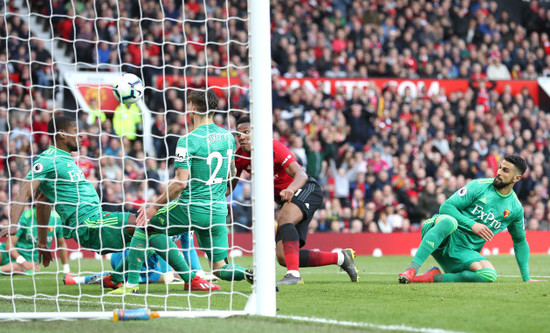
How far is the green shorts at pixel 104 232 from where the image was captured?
24.1 feet

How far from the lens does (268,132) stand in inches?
219

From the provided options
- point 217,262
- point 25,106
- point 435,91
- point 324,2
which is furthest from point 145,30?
point 217,262

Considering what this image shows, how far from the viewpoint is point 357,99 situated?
17562mm

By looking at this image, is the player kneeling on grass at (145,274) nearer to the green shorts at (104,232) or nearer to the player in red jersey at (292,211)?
the green shorts at (104,232)

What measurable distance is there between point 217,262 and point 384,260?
638 centimetres

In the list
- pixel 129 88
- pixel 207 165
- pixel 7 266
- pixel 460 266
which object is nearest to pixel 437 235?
pixel 460 266

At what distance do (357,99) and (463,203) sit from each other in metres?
9.55

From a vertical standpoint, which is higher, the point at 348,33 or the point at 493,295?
the point at 348,33

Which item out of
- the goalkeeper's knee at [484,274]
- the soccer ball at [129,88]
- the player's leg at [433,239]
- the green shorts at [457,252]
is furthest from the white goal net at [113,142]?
the goalkeeper's knee at [484,274]

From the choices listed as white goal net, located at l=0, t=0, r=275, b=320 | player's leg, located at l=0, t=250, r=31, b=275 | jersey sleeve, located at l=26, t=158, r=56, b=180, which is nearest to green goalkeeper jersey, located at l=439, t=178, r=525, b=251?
white goal net, located at l=0, t=0, r=275, b=320

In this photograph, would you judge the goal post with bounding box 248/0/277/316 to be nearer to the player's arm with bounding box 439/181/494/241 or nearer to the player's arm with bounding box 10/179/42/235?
the player's arm with bounding box 10/179/42/235

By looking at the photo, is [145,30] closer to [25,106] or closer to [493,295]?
[25,106]

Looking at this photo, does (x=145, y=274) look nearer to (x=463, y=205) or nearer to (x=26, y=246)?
(x=463, y=205)

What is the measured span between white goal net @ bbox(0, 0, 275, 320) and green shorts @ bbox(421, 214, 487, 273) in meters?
2.03
